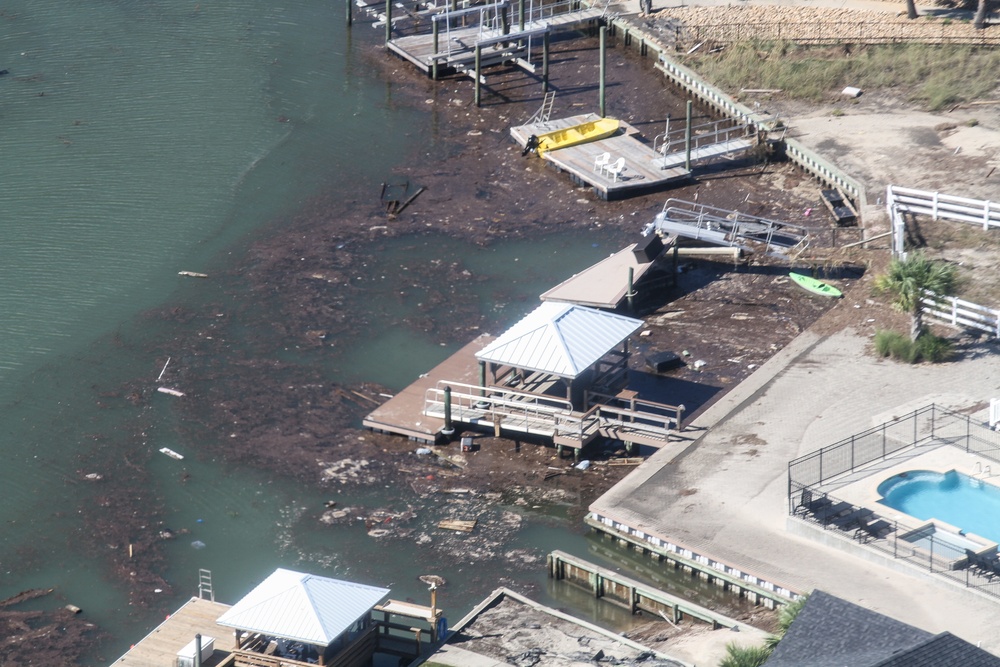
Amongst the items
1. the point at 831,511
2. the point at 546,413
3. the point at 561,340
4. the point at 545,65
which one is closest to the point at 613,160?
the point at 545,65

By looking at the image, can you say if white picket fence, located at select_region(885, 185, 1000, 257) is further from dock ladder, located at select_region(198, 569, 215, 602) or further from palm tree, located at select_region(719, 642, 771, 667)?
dock ladder, located at select_region(198, 569, 215, 602)

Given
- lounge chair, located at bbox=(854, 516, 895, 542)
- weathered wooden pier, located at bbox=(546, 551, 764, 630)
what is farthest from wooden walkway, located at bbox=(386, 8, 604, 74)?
lounge chair, located at bbox=(854, 516, 895, 542)

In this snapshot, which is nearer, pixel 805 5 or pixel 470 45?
pixel 470 45

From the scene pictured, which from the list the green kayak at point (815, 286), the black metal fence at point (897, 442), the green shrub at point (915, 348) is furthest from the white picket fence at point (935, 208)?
the black metal fence at point (897, 442)

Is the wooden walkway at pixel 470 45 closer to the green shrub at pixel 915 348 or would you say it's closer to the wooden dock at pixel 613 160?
the wooden dock at pixel 613 160

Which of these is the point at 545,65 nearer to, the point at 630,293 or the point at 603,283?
the point at 603,283

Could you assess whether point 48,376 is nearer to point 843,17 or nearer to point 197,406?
point 197,406
